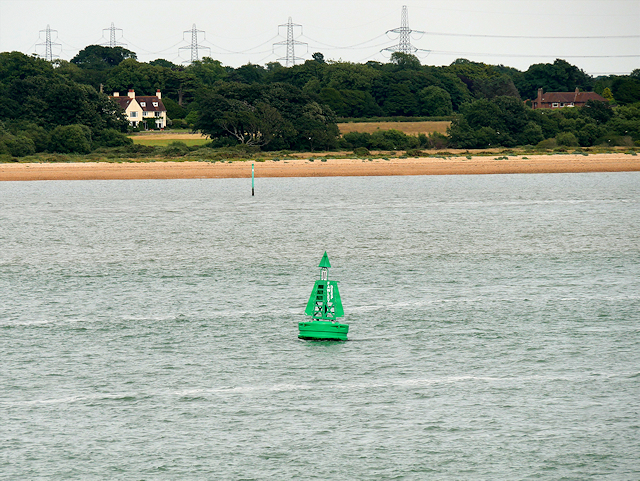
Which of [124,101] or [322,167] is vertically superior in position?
[124,101]

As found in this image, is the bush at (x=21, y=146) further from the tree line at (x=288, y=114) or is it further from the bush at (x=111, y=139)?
the bush at (x=111, y=139)

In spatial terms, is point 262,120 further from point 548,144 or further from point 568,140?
point 568,140

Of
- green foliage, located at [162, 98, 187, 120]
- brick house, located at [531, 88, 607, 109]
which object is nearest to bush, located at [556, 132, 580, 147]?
brick house, located at [531, 88, 607, 109]

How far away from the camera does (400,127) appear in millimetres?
127812

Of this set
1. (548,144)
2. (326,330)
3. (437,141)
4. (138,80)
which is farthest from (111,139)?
(326,330)

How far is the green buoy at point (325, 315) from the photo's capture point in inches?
844

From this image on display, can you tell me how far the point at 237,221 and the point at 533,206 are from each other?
24.5 metres

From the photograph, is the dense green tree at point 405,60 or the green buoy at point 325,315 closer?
the green buoy at point 325,315

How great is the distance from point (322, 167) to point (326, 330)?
250 ft

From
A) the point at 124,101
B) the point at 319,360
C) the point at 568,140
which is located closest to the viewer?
the point at 319,360

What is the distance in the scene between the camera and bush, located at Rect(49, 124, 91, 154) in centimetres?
10469

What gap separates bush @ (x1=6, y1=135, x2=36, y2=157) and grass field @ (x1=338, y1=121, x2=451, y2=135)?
43.2m

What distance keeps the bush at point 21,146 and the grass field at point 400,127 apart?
4319 centimetres

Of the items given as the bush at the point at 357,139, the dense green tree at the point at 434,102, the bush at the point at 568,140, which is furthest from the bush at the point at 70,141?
the dense green tree at the point at 434,102
